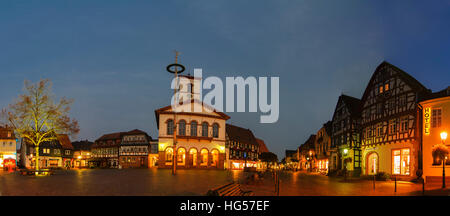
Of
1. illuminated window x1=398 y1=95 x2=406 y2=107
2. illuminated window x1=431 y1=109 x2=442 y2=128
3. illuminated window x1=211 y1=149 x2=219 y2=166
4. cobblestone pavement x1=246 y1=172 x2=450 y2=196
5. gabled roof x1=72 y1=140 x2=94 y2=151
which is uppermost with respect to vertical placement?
illuminated window x1=398 y1=95 x2=406 y2=107

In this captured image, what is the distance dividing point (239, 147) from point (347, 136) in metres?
42.1

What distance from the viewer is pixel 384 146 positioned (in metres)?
32.2

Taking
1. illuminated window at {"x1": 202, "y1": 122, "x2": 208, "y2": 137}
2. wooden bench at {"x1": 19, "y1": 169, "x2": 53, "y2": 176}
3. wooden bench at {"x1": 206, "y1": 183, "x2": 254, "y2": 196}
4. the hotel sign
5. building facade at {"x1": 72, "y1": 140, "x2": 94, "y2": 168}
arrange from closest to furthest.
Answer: wooden bench at {"x1": 206, "y1": 183, "x2": 254, "y2": 196} → the hotel sign → wooden bench at {"x1": 19, "y1": 169, "x2": 53, "y2": 176} → illuminated window at {"x1": 202, "y1": 122, "x2": 208, "y2": 137} → building facade at {"x1": 72, "y1": 140, "x2": 94, "y2": 168}

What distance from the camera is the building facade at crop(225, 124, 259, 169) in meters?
76.2

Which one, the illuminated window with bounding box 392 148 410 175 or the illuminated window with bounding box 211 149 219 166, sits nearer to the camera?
the illuminated window with bounding box 392 148 410 175

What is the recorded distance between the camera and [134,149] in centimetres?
8306

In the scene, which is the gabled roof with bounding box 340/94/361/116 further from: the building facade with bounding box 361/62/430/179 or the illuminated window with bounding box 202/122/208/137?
the illuminated window with bounding box 202/122/208/137

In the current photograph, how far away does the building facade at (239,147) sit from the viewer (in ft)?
250

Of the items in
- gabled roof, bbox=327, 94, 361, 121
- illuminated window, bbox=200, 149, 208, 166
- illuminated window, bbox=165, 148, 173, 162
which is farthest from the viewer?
illuminated window, bbox=200, 149, 208, 166

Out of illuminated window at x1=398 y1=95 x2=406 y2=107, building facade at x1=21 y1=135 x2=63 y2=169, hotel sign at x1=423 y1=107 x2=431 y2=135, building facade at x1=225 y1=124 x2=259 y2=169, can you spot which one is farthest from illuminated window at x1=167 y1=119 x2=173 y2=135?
building facade at x1=21 y1=135 x2=63 y2=169

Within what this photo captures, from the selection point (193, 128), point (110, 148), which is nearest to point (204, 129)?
point (193, 128)
